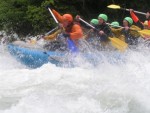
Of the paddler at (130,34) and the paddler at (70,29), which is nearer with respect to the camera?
the paddler at (70,29)

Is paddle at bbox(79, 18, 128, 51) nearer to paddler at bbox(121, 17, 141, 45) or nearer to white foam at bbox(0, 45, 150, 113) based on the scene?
A: white foam at bbox(0, 45, 150, 113)

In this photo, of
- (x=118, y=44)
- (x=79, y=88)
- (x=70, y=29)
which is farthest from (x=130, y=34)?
(x=79, y=88)

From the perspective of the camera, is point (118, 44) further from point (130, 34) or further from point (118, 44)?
point (130, 34)

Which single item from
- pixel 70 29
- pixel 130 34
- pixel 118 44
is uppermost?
pixel 70 29

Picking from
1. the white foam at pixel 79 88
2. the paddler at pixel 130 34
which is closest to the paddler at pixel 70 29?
the white foam at pixel 79 88

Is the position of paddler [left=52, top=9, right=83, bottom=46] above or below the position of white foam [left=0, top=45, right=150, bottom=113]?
above

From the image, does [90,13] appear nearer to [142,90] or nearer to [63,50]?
[63,50]

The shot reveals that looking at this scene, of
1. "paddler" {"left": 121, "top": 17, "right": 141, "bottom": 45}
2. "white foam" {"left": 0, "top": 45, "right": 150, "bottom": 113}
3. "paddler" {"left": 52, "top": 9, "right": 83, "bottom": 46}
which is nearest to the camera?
"white foam" {"left": 0, "top": 45, "right": 150, "bottom": 113}

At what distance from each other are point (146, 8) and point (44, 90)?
763 cm

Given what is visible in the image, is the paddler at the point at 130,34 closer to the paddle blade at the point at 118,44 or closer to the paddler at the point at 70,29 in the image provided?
the paddle blade at the point at 118,44

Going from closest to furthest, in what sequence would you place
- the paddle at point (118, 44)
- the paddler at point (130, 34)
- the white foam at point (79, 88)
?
1. the white foam at point (79, 88)
2. the paddle at point (118, 44)
3. the paddler at point (130, 34)

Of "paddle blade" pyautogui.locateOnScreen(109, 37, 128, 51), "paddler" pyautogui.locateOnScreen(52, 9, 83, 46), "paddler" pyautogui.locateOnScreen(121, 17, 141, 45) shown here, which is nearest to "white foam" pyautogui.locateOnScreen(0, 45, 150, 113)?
"paddle blade" pyautogui.locateOnScreen(109, 37, 128, 51)

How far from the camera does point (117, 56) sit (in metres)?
7.79

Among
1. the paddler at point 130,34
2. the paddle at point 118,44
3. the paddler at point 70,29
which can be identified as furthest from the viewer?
the paddler at point 130,34
